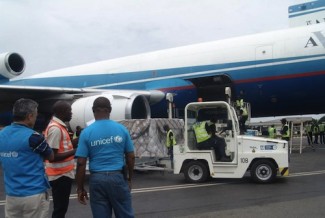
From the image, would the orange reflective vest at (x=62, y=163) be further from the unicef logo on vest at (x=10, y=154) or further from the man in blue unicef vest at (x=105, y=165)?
the unicef logo on vest at (x=10, y=154)

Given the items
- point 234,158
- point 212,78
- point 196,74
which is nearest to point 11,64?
point 196,74

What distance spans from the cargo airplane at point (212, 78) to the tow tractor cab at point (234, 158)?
11.2ft

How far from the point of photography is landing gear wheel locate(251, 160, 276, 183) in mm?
8594

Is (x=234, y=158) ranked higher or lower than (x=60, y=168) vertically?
lower

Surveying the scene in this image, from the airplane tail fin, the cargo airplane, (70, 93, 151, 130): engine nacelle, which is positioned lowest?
(70, 93, 151, 130): engine nacelle

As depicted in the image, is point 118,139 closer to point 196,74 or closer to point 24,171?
point 24,171

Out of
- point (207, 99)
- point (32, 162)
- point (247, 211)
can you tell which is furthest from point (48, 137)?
point (207, 99)

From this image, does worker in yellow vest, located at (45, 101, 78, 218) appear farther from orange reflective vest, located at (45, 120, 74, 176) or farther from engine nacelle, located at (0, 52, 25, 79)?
engine nacelle, located at (0, 52, 25, 79)

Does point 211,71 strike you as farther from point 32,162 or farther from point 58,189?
point 32,162

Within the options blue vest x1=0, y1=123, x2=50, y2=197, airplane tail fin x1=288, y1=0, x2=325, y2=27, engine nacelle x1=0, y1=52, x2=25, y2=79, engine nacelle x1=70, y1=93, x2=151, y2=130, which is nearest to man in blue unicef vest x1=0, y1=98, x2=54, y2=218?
blue vest x1=0, y1=123, x2=50, y2=197

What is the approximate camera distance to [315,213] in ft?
18.4

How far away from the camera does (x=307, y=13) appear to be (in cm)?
3850

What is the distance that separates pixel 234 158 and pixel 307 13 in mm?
33715

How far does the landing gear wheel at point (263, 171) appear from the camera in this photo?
8594 mm
